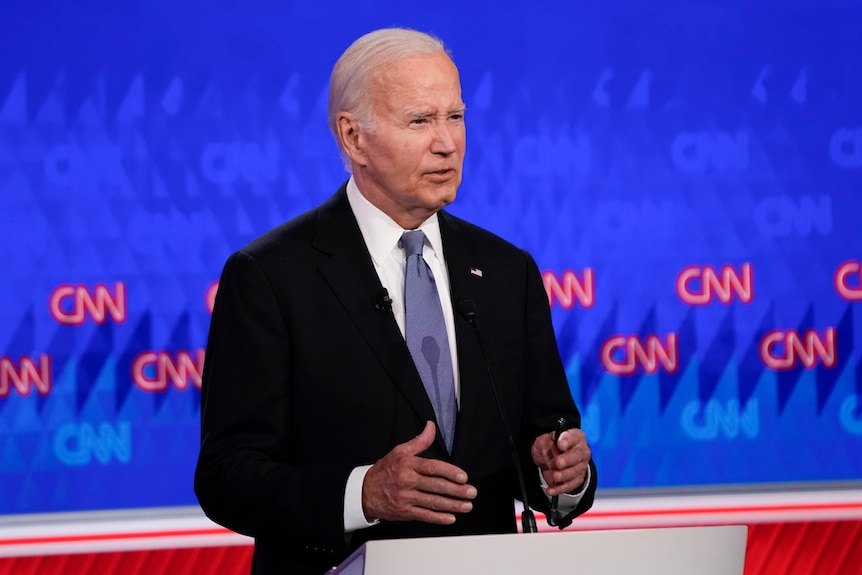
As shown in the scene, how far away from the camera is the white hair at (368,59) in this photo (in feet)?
6.05

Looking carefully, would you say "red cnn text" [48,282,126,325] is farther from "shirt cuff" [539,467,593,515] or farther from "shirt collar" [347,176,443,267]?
"shirt cuff" [539,467,593,515]

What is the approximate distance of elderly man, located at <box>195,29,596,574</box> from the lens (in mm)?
1695

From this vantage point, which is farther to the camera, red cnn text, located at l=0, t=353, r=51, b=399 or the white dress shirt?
red cnn text, located at l=0, t=353, r=51, b=399

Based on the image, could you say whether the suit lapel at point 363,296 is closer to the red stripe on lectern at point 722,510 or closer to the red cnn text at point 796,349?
the red stripe on lectern at point 722,510

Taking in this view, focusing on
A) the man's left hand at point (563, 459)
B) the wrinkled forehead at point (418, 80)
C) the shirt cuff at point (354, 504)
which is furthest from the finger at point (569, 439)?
the wrinkled forehead at point (418, 80)

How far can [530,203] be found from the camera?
3.06 metres

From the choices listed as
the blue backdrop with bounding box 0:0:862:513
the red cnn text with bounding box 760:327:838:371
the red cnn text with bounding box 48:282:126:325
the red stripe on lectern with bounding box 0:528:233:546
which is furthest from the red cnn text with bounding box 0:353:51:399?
the red cnn text with bounding box 760:327:838:371

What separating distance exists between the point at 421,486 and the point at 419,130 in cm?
65

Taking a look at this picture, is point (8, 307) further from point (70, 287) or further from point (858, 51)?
point (858, 51)

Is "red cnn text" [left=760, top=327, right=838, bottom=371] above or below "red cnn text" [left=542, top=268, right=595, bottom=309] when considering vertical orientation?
below

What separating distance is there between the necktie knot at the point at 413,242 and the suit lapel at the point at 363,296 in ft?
0.24

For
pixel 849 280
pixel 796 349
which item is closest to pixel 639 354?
pixel 796 349

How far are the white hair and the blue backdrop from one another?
1106 mm

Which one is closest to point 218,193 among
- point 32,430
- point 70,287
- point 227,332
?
point 70,287
